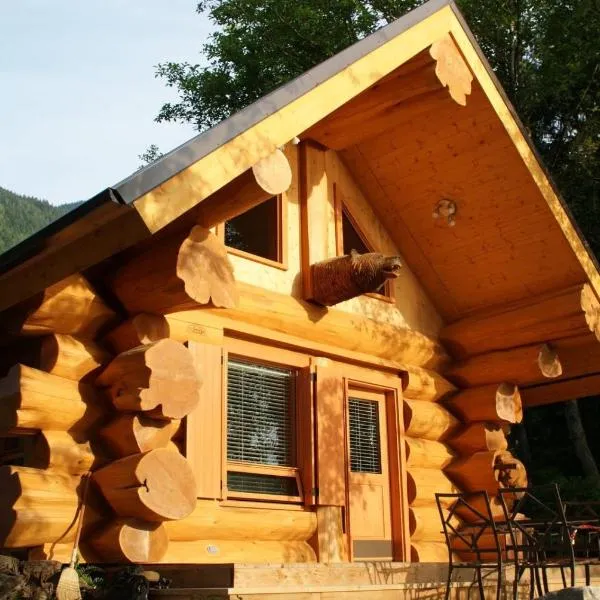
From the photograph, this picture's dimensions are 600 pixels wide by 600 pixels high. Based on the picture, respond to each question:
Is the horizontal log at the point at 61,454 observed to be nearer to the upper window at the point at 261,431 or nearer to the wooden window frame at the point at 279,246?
the upper window at the point at 261,431

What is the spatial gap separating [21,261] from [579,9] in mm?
16053

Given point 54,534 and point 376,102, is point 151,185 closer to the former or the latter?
point 54,534

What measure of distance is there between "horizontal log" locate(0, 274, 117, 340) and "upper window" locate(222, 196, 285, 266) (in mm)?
2348

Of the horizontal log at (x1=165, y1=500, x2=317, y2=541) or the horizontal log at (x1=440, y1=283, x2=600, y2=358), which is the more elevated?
the horizontal log at (x1=440, y1=283, x2=600, y2=358)

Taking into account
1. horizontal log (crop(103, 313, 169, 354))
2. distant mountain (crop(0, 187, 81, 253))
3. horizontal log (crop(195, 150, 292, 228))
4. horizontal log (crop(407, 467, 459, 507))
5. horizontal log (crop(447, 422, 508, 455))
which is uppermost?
distant mountain (crop(0, 187, 81, 253))

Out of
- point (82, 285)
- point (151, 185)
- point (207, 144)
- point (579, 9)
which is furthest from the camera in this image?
point (579, 9)

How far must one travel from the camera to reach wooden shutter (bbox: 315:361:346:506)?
327 inches

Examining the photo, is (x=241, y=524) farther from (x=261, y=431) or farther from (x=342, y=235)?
(x=342, y=235)

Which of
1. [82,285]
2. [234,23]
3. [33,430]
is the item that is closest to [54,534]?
[33,430]

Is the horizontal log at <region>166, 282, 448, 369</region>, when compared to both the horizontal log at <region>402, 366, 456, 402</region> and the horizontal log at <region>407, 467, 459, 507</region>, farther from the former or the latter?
the horizontal log at <region>407, 467, 459, 507</region>

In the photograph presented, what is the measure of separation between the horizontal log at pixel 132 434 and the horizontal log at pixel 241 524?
792 millimetres

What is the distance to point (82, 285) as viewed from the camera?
6500 millimetres

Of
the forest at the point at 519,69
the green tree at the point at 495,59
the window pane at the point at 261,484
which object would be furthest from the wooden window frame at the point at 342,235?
the forest at the point at 519,69

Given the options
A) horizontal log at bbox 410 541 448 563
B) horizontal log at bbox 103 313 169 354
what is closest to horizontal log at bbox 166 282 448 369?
horizontal log at bbox 103 313 169 354
